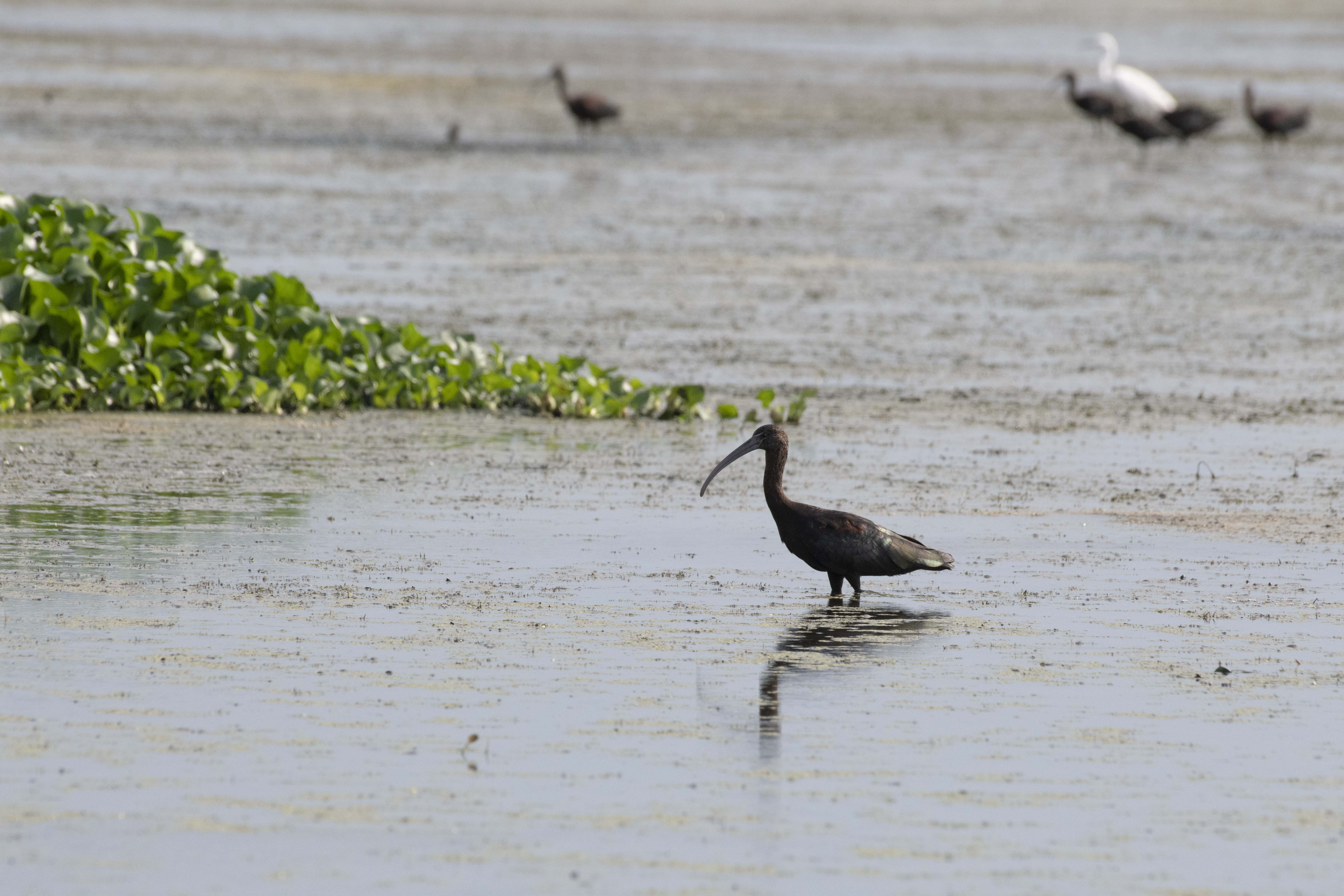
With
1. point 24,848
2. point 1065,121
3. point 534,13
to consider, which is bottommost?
point 24,848

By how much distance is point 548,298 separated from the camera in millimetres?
18859

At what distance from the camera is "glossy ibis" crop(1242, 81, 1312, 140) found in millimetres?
36438

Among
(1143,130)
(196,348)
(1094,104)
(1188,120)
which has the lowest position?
(196,348)

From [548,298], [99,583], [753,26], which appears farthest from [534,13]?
[99,583]

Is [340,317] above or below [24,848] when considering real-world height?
above

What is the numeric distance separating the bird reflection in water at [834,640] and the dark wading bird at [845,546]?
0.53 feet

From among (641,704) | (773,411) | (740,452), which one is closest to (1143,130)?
(773,411)

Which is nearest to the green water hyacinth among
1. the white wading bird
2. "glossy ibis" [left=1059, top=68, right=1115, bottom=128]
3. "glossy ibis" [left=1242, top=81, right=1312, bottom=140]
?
"glossy ibis" [left=1242, top=81, right=1312, bottom=140]

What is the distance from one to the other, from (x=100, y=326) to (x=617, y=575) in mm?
4878

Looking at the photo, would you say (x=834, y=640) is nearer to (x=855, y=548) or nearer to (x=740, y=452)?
(x=855, y=548)

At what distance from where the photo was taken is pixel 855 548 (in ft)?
30.2

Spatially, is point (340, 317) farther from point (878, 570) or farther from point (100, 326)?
point (878, 570)

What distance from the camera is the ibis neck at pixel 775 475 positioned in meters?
9.55

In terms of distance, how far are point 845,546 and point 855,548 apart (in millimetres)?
41
